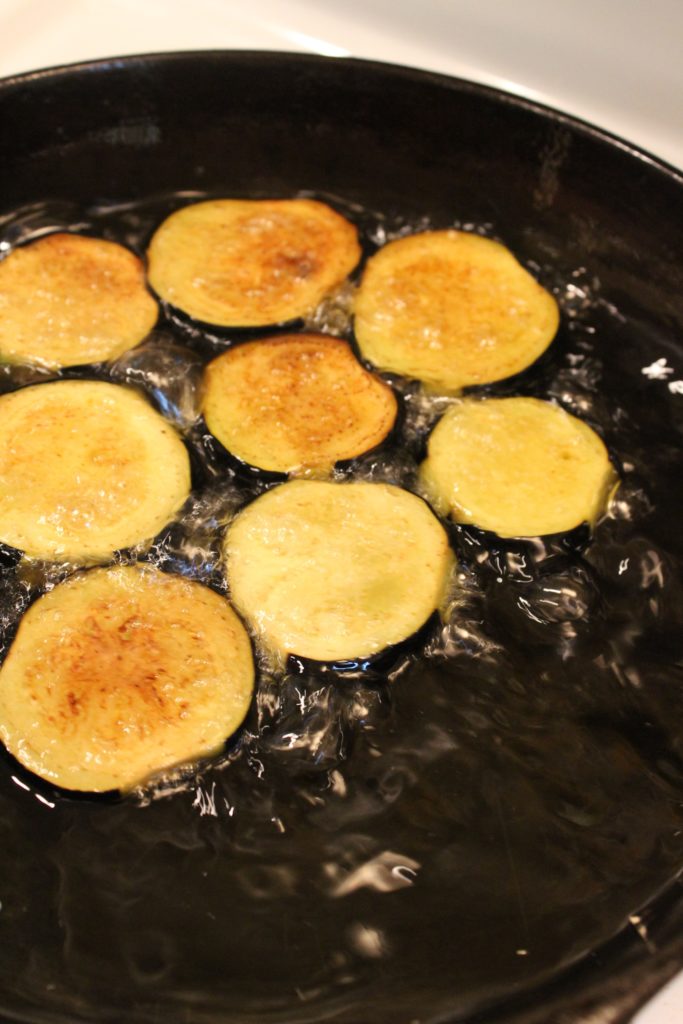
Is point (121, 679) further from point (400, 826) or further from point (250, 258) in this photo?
point (250, 258)

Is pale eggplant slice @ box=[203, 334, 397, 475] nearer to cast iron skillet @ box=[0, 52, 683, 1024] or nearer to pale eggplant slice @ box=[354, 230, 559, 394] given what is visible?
pale eggplant slice @ box=[354, 230, 559, 394]

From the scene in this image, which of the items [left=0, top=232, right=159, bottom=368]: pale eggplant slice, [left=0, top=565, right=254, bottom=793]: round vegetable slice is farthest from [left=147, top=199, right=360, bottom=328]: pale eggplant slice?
[left=0, top=565, right=254, bottom=793]: round vegetable slice

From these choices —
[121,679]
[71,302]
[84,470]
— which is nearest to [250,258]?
[71,302]

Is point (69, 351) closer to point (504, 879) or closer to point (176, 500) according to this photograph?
point (176, 500)

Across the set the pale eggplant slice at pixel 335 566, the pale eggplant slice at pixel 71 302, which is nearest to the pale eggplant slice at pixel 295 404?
the pale eggplant slice at pixel 335 566

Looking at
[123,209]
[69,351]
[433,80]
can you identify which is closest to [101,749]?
[69,351]

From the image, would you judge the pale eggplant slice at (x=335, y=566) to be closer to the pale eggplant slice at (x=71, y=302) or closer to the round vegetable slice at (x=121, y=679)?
the round vegetable slice at (x=121, y=679)
